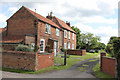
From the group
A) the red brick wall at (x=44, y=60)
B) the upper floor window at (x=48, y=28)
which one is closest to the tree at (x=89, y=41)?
the upper floor window at (x=48, y=28)

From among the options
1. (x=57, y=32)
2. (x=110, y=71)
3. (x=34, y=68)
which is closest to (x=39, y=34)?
(x=57, y=32)

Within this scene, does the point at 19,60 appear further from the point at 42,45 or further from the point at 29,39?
the point at 42,45

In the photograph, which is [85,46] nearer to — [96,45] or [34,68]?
[96,45]

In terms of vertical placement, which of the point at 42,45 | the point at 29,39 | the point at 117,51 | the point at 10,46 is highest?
the point at 29,39

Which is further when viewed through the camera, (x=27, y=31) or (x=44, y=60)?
(x=27, y=31)

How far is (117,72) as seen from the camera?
9.02 metres

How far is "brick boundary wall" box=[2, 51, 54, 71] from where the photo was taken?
40.9 feet

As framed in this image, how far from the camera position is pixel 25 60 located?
1280 cm

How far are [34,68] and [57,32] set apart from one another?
17.4 m

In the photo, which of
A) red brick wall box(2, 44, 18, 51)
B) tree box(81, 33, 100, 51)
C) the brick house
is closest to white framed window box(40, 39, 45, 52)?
the brick house

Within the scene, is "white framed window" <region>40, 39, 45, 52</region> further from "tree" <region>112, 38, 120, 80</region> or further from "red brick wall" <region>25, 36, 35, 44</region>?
"tree" <region>112, 38, 120, 80</region>

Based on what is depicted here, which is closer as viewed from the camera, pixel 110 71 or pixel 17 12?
pixel 110 71

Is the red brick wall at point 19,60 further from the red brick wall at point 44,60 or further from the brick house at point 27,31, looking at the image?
the brick house at point 27,31

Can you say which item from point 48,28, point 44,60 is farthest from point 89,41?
point 44,60
